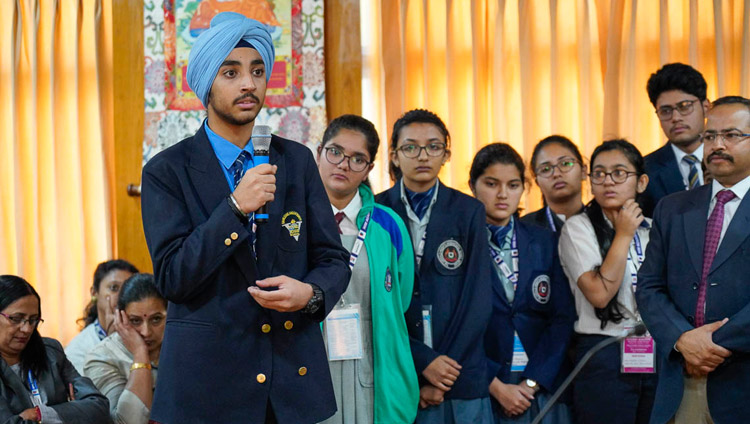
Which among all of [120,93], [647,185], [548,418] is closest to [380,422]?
[548,418]

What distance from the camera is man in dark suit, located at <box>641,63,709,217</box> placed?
3656 millimetres

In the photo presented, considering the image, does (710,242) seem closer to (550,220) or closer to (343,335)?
(550,220)

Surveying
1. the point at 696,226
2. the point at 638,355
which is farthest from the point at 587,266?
the point at 696,226

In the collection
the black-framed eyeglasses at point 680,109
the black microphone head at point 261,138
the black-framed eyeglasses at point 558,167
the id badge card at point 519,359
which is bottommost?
the id badge card at point 519,359

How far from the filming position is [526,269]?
10.5ft

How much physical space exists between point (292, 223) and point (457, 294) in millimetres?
1296

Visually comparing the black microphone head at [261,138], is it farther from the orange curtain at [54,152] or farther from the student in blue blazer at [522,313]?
the orange curtain at [54,152]

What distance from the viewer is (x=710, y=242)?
270 centimetres

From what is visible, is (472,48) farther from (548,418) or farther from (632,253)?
(548,418)

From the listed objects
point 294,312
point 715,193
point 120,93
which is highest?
point 120,93

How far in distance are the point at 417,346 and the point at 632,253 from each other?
993mm

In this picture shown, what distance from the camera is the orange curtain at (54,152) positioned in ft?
18.0

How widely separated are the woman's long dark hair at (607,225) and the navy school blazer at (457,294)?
528 mm

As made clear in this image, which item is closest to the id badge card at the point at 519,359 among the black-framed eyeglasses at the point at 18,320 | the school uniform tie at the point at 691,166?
the school uniform tie at the point at 691,166
